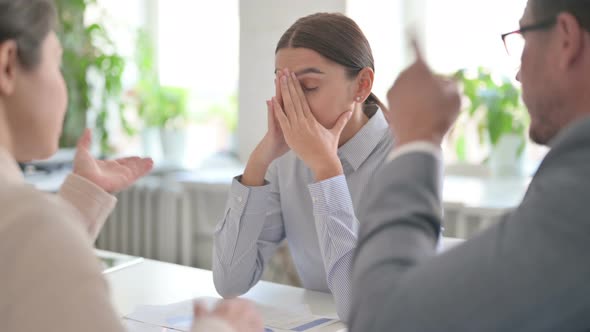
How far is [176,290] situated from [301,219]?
371 mm

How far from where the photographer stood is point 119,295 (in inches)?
58.8

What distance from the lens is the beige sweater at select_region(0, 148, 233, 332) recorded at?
66 cm

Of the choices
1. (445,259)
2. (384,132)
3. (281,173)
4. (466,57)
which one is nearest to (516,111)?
(466,57)

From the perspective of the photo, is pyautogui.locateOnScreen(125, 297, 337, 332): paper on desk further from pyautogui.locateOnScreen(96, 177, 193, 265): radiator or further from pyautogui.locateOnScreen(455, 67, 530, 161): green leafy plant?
→ pyautogui.locateOnScreen(96, 177, 193, 265): radiator

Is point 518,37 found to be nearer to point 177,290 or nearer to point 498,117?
point 177,290

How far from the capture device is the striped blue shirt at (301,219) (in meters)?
1.46

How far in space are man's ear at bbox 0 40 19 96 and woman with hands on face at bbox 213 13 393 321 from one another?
2.52 feet

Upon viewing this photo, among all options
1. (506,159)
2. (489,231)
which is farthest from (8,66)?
(506,159)

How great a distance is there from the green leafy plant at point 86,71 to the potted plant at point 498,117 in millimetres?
1801

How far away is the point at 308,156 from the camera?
154 cm

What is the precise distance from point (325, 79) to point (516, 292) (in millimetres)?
1003

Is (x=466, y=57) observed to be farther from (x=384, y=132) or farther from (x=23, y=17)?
(x=23, y=17)

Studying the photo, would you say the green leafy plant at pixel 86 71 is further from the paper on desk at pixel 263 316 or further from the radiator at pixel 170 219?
the paper on desk at pixel 263 316

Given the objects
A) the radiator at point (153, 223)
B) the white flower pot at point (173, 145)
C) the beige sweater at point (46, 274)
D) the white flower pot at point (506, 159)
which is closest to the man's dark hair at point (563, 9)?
the beige sweater at point (46, 274)
